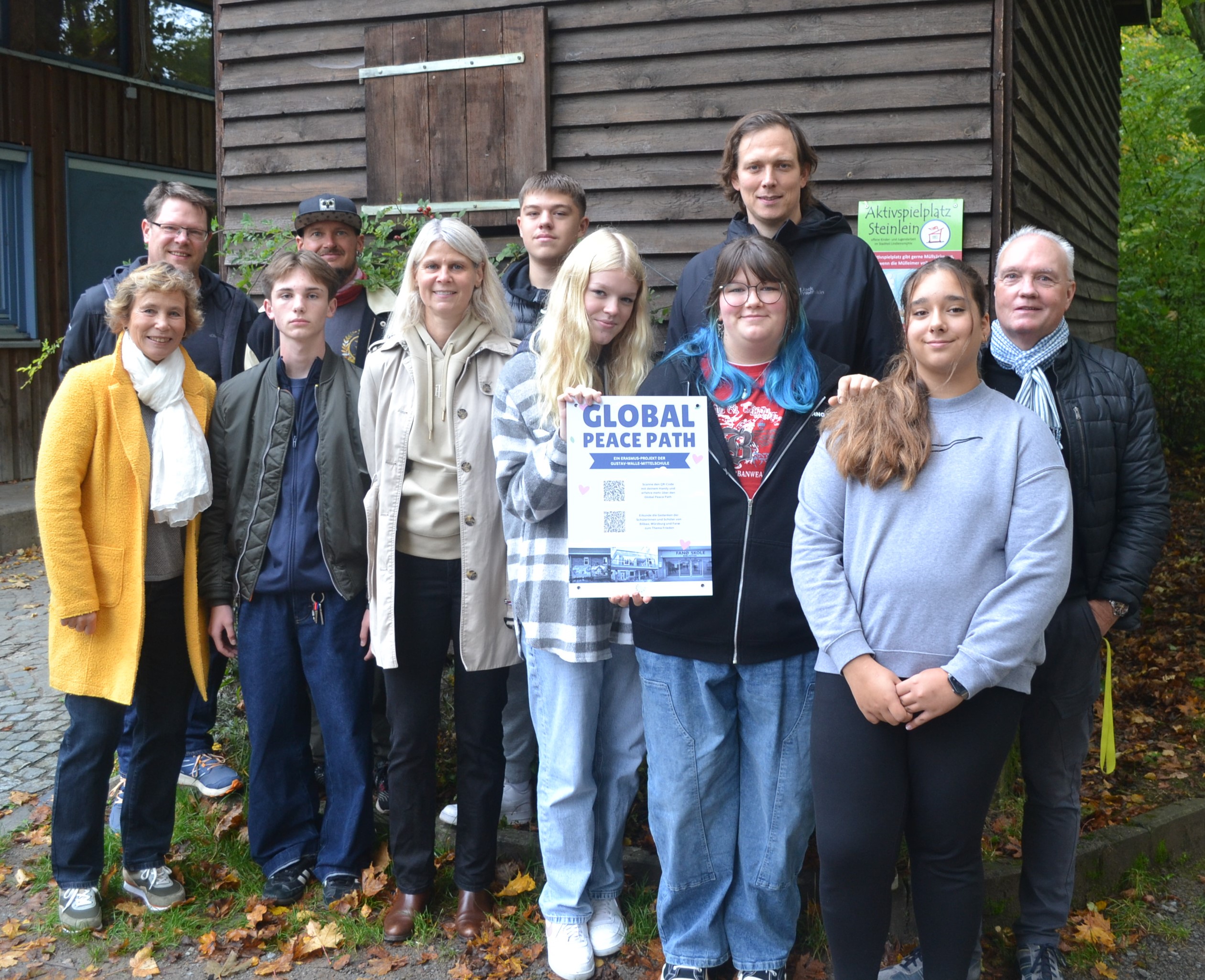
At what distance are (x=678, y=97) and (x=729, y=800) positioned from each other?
13.4 feet

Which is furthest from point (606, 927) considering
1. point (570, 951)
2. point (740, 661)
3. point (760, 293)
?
point (760, 293)

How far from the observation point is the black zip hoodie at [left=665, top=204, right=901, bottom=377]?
3215mm

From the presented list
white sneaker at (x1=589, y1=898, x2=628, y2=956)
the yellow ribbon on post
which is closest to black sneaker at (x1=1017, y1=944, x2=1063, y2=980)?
the yellow ribbon on post

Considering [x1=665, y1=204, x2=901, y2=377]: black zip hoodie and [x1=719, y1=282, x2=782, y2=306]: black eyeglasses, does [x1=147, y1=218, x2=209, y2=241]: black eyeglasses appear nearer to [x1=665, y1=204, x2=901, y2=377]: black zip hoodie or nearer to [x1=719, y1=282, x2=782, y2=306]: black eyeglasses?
[x1=665, y1=204, x2=901, y2=377]: black zip hoodie

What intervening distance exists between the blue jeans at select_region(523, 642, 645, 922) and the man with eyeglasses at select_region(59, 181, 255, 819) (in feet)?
5.33

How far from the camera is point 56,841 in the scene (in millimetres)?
3559

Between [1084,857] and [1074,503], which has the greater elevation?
[1074,503]

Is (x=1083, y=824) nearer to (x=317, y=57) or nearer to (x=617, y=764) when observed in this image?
(x=617, y=764)

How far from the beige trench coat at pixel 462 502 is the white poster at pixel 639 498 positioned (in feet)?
1.70

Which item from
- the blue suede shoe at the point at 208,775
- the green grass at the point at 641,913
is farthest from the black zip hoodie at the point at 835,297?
the blue suede shoe at the point at 208,775

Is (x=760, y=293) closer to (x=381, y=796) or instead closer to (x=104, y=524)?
(x=104, y=524)

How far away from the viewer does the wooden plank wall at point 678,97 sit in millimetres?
5250

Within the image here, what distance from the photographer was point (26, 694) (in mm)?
6059

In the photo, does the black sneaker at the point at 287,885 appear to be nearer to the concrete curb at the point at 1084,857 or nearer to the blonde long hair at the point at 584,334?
the concrete curb at the point at 1084,857
